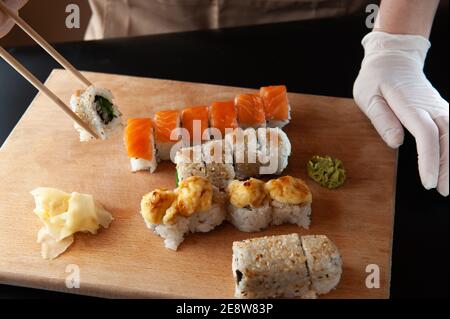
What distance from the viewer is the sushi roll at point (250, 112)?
2947 millimetres

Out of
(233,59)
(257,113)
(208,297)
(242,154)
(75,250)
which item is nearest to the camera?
(208,297)

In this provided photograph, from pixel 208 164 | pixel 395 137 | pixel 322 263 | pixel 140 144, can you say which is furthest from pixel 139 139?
pixel 395 137

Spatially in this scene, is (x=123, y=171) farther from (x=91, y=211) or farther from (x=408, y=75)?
(x=408, y=75)

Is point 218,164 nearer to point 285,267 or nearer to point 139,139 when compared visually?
point 139,139

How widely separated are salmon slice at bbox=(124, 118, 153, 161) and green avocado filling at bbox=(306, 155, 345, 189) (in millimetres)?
795

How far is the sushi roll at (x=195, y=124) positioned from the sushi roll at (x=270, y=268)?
72cm

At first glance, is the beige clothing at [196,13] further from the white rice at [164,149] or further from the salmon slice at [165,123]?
Result: the white rice at [164,149]

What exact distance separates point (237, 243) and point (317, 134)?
3.01 ft

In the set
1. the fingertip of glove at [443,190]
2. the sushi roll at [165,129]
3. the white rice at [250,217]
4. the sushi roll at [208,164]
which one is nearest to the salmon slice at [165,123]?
the sushi roll at [165,129]

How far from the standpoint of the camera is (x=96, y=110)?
2.66m

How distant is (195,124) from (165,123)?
154 millimetres

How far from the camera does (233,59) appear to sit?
3.58m

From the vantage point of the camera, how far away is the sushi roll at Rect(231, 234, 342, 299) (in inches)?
89.7

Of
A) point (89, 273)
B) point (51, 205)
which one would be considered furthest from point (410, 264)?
point (51, 205)
